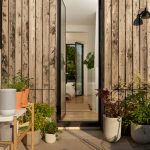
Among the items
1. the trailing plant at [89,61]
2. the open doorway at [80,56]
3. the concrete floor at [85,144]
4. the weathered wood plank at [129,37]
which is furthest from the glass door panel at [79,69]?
the concrete floor at [85,144]

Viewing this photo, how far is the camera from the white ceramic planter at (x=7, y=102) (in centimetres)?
304

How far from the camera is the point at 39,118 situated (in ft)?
14.2

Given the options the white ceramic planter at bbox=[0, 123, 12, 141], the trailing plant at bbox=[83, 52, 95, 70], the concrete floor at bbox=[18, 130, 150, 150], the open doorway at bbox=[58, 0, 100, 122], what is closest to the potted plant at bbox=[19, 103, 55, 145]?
the concrete floor at bbox=[18, 130, 150, 150]

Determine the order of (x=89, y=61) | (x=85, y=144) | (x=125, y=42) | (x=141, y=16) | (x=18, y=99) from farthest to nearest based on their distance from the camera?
(x=89, y=61), (x=125, y=42), (x=141, y=16), (x=85, y=144), (x=18, y=99)

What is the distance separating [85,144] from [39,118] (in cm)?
71

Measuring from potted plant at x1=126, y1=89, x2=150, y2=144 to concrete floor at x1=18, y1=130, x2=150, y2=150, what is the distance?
5.2 inches

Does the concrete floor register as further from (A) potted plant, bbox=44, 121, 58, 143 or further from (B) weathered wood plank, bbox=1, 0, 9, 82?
(B) weathered wood plank, bbox=1, 0, 9, 82

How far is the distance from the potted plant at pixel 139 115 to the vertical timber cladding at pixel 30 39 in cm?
121

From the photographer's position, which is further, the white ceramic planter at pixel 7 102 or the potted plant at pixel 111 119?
the potted plant at pixel 111 119

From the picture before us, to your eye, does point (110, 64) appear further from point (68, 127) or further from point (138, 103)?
point (68, 127)

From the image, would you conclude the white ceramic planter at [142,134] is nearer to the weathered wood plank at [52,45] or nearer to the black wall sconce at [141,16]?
the weathered wood plank at [52,45]

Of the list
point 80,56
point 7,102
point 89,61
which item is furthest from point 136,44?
point 80,56

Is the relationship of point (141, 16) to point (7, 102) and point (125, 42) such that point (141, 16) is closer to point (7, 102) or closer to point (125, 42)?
point (125, 42)

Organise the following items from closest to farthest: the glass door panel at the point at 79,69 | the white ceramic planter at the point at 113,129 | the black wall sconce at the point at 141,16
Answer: the white ceramic planter at the point at 113,129 < the black wall sconce at the point at 141,16 < the glass door panel at the point at 79,69
